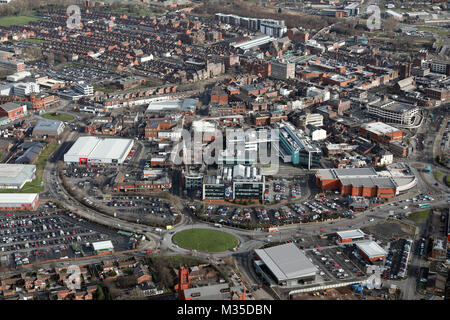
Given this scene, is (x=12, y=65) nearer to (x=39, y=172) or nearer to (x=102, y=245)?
(x=39, y=172)

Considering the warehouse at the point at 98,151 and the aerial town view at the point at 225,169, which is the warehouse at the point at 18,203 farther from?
the warehouse at the point at 98,151

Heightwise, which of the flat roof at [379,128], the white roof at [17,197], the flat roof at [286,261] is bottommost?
the flat roof at [286,261]

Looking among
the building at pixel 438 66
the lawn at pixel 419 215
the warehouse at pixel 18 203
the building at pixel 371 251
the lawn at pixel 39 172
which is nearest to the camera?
the building at pixel 371 251

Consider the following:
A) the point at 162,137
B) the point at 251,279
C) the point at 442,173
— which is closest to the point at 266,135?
the point at 162,137

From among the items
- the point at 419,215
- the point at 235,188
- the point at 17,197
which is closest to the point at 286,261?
the point at 235,188

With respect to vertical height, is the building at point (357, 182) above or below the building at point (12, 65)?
below

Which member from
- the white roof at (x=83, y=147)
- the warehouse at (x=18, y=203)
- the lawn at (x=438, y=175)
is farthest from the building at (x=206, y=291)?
the lawn at (x=438, y=175)
